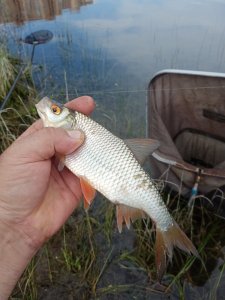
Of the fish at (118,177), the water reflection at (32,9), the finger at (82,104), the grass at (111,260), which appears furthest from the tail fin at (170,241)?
the water reflection at (32,9)

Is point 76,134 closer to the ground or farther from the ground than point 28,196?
farther from the ground

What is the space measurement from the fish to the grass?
86 cm

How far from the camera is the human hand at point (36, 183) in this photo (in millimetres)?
1800

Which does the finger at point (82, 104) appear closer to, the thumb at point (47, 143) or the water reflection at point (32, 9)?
the thumb at point (47, 143)

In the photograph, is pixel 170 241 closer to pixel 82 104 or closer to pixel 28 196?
pixel 28 196

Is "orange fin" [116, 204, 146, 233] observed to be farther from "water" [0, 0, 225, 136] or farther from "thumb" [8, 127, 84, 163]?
"water" [0, 0, 225, 136]

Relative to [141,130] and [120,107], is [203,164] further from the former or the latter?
[120,107]

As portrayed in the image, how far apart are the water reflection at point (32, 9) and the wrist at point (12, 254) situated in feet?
20.2

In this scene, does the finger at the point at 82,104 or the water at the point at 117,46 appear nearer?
the finger at the point at 82,104

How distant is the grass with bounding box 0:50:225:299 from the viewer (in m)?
2.56

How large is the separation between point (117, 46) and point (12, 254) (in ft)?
17.1

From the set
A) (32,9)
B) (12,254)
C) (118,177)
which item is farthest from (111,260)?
(32,9)

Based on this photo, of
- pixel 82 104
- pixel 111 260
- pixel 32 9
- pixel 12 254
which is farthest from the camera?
pixel 32 9

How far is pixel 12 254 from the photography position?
6.16 ft
